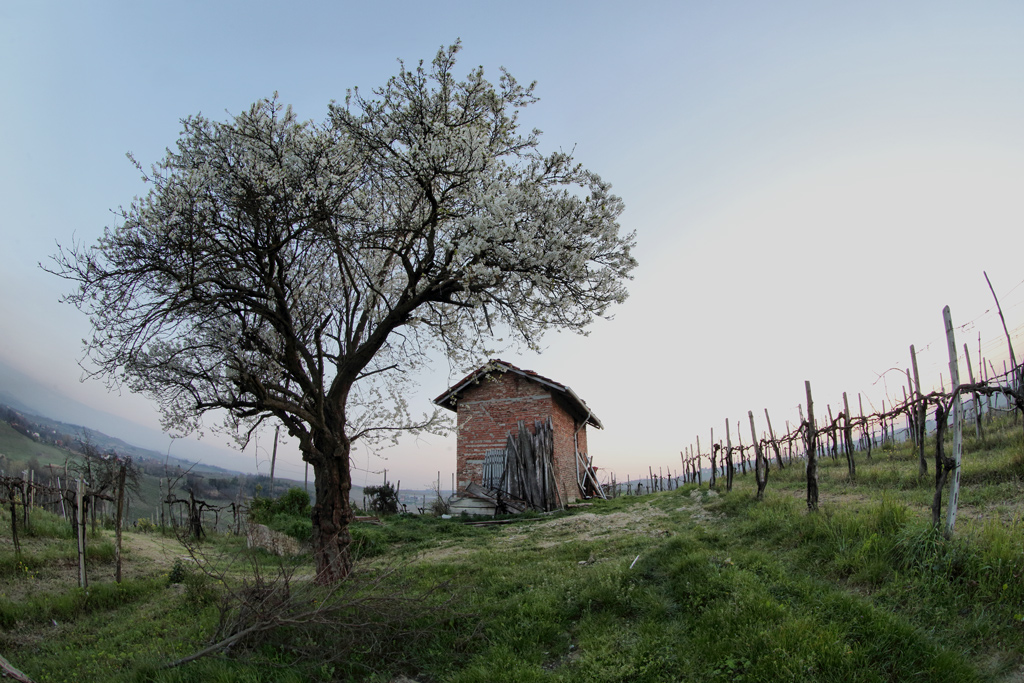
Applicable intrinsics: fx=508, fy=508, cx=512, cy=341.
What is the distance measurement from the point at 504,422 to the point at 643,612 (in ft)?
45.8

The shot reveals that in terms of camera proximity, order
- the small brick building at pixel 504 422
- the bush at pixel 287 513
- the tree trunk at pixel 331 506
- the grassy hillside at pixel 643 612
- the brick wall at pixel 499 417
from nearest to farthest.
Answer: the grassy hillside at pixel 643 612, the tree trunk at pixel 331 506, the bush at pixel 287 513, the small brick building at pixel 504 422, the brick wall at pixel 499 417

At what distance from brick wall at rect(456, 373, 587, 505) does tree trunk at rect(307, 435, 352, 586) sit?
35.2 ft

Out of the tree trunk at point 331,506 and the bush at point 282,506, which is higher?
the tree trunk at point 331,506

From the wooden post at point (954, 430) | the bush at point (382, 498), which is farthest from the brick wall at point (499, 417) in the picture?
the wooden post at point (954, 430)

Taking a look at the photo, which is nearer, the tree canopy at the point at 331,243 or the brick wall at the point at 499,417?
the tree canopy at the point at 331,243

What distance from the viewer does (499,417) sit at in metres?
19.7

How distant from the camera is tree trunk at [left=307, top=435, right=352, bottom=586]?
26.9 ft

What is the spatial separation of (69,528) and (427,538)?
8.68 meters

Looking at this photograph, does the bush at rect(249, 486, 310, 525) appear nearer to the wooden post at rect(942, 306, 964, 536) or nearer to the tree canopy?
the tree canopy

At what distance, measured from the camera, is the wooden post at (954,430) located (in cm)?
529

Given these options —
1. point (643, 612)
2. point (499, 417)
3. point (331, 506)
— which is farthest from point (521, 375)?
point (643, 612)

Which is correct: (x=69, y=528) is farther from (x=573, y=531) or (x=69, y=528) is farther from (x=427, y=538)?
(x=573, y=531)

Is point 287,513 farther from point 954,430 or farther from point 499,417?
point 954,430

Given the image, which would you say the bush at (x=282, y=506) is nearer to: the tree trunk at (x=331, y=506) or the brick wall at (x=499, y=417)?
the brick wall at (x=499, y=417)
